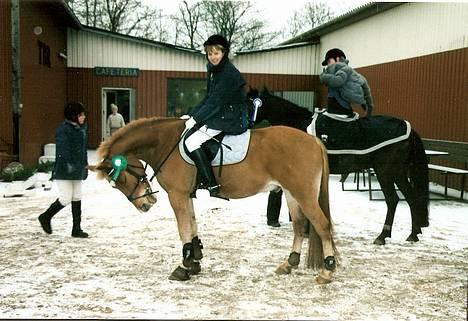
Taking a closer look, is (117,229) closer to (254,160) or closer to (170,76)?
(254,160)

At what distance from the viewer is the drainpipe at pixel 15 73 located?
34.3 ft

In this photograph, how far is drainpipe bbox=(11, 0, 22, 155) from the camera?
10.5 metres

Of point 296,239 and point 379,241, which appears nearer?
point 296,239

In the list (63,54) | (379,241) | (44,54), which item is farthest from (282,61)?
(379,241)

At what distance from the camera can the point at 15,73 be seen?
10562 mm

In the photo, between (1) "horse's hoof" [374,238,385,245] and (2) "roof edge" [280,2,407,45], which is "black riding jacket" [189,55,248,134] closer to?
(1) "horse's hoof" [374,238,385,245]

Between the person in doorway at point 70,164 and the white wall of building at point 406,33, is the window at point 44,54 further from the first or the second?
the white wall of building at point 406,33

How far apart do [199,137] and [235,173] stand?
0.49m

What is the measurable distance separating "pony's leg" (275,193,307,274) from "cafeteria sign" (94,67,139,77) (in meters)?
15.2

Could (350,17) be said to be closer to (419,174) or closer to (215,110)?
(419,174)

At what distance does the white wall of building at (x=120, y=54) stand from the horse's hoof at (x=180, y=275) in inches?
610

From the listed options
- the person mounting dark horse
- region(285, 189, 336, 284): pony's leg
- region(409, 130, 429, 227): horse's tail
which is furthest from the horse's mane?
region(409, 130, 429, 227): horse's tail

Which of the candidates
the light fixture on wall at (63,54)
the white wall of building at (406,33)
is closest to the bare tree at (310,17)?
the white wall of building at (406,33)

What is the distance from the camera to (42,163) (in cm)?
1175
